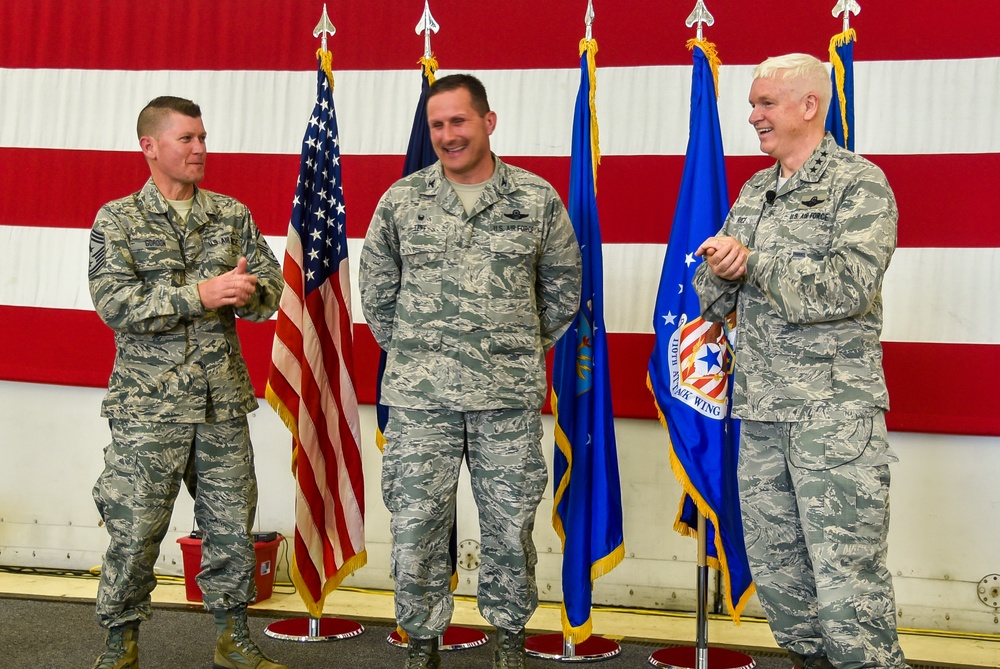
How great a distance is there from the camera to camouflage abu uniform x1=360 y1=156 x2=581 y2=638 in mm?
2963

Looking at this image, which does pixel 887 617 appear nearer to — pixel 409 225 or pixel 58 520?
pixel 409 225

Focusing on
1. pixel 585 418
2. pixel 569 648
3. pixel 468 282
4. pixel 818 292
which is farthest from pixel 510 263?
pixel 569 648

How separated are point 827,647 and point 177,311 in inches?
74.9

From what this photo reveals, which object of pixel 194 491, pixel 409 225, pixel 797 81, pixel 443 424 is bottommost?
pixel 194 491

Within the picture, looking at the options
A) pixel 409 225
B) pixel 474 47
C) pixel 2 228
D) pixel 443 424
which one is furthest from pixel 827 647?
pixel 2 228

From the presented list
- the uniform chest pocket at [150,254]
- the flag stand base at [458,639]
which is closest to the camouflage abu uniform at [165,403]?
the uniform chest pocket at [150,254]

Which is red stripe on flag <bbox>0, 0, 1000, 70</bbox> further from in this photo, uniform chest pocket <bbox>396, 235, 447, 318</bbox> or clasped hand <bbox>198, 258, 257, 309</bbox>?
clasped hand <bbox>198, 258, 257, 309</bbox>

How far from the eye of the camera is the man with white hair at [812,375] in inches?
97.8

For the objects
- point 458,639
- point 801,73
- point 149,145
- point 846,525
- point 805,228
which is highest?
point 801,73

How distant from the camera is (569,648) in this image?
3441mm

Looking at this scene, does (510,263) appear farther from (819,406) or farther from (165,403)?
(165,403)

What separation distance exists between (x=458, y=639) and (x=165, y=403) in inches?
50.5

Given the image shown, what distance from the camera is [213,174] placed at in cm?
428

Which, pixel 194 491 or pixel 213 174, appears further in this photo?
pixel 213 174
